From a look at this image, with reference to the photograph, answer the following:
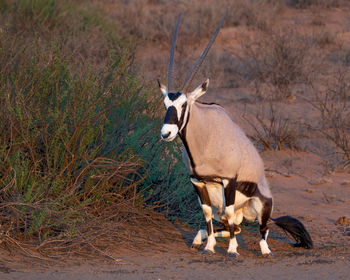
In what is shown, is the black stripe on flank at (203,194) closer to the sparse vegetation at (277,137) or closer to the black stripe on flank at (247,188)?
the black stripe on flank at (247,188)

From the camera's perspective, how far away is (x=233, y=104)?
11414 mm

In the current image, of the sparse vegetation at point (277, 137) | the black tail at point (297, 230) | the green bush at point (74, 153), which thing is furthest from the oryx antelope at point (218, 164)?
the sparse vegetation at point (277, 137)

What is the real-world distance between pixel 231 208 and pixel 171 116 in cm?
106

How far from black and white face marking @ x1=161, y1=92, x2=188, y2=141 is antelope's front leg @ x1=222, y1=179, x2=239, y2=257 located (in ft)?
2.22

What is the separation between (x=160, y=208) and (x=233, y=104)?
199 inches

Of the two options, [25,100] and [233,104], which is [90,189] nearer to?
[25,100]

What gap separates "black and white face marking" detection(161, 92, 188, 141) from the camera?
4836mm

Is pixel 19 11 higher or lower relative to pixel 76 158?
higher

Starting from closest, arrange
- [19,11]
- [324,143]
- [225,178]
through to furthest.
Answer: [225,178], [324,143], [19,11]

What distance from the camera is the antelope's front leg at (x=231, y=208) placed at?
5.39 meters

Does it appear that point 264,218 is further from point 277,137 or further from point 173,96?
point 277,137

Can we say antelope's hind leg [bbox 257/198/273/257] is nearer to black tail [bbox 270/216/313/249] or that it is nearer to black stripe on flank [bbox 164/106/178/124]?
black tail [bbox 270/216/313/249]

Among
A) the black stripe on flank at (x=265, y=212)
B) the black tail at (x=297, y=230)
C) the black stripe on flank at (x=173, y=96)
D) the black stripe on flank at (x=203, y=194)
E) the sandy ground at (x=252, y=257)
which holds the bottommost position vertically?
the sandy ground at (x=252, y=257)

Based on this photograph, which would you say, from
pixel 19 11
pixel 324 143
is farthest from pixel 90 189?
pixel 19 11
